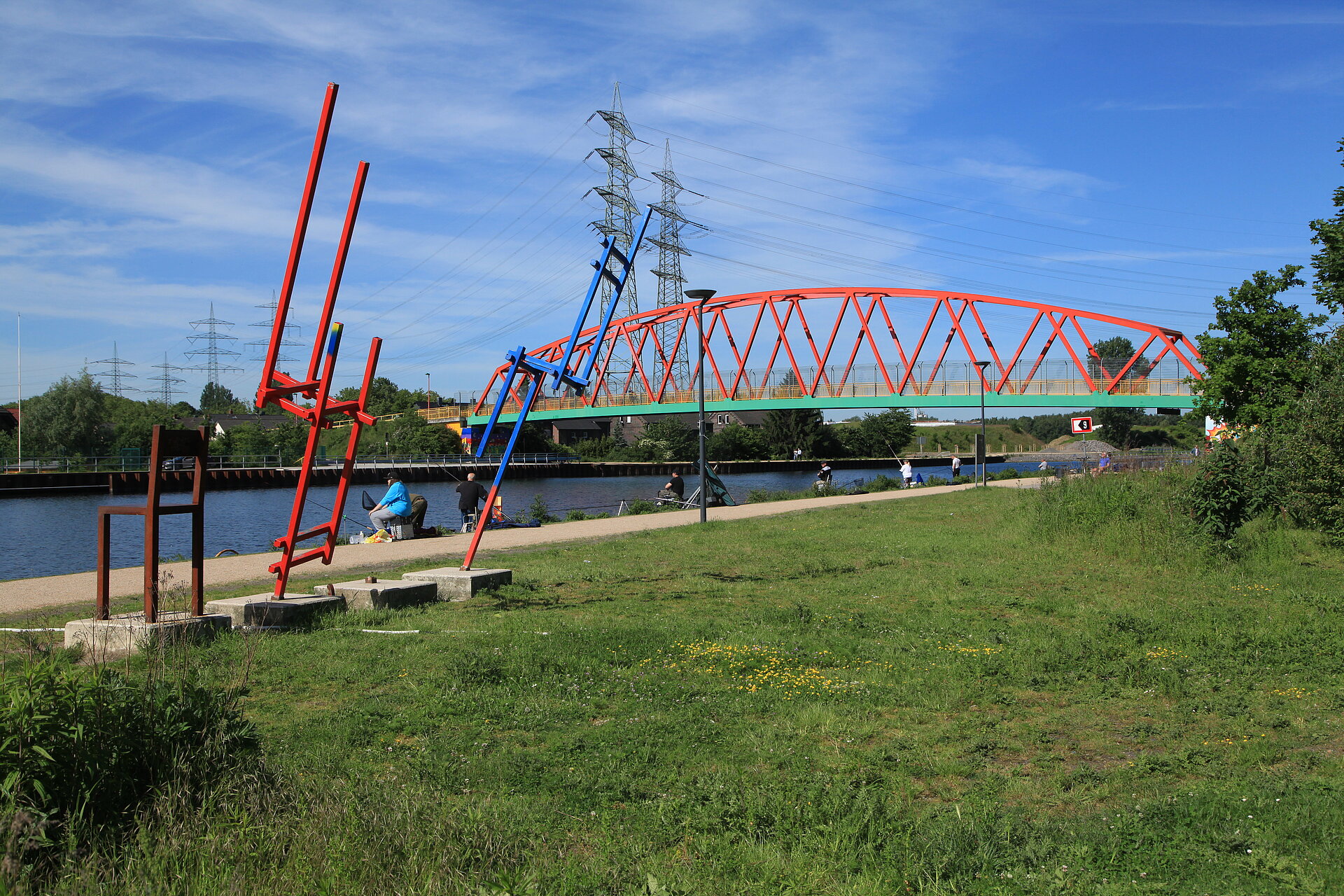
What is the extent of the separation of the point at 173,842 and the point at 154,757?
70 cm

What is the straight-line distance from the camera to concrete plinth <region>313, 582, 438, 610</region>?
31.7ft

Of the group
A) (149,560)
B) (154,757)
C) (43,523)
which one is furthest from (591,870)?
(43,523)

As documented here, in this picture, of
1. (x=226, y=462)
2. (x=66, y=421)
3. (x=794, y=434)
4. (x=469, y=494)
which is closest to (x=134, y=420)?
(x=66, y=421)

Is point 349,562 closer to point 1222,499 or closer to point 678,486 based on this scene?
point 1222,499

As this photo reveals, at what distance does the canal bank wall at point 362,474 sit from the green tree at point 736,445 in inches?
142

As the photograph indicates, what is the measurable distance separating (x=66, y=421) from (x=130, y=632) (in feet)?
254

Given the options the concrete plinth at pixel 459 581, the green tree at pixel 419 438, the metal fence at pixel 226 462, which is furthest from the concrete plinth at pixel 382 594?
the green tree at pixel 419 438

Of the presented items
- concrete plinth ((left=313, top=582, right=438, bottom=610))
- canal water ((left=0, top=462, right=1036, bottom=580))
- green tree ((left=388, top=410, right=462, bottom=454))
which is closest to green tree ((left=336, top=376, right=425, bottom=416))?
green tree ((left=388, top=410, right=462, bottom=454))

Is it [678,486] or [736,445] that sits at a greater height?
[736,445]

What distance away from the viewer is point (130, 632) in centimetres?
733

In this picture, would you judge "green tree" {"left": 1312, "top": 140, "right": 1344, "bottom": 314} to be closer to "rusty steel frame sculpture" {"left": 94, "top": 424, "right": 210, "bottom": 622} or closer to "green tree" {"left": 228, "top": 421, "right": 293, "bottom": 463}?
"rusty steel frame sculpture" {"left": 94, "top": 424, "right": 210, "bottom": 622}

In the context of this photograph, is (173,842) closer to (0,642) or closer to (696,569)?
(0,642)

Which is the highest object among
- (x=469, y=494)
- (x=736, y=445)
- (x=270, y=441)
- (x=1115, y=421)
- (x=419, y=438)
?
(x=1115, y=421)

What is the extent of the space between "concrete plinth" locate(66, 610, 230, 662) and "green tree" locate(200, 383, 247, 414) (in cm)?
14220
